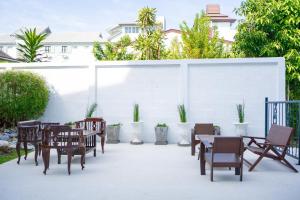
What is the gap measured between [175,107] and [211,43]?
12018 millimetres

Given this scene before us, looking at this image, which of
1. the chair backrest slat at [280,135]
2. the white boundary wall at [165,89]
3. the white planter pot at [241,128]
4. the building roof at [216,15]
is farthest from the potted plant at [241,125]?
the building roof at [216,15]

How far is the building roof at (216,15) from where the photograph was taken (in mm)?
47859

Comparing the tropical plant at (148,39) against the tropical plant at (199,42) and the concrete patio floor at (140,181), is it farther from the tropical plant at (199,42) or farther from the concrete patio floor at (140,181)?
the concrete patio floor at (140,181)

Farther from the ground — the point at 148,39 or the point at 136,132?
the point at 148,39

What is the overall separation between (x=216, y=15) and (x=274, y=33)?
1479 inches

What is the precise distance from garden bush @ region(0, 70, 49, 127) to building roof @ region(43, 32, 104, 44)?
Answer: 38754mm

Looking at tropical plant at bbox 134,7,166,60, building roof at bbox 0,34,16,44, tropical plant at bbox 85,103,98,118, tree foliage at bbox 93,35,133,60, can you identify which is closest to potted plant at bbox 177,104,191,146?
tropical plant at bbox 85,103,98,118

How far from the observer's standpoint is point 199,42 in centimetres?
2175

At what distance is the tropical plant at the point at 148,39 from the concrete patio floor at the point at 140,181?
39.3 ft

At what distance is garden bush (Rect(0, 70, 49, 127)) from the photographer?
10.9m

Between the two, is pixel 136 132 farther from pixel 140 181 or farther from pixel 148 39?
pixel 148 39

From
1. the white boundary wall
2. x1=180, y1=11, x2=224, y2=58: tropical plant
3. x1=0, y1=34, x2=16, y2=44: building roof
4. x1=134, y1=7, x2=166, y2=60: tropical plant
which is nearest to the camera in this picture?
the white boundary wall

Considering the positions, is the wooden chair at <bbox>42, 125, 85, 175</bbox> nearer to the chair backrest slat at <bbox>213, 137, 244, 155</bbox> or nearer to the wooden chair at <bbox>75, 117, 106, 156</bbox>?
the wooden chair at <bbox>75, 117, 106, 156</bbox>

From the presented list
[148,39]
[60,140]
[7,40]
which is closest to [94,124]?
[60,140]
